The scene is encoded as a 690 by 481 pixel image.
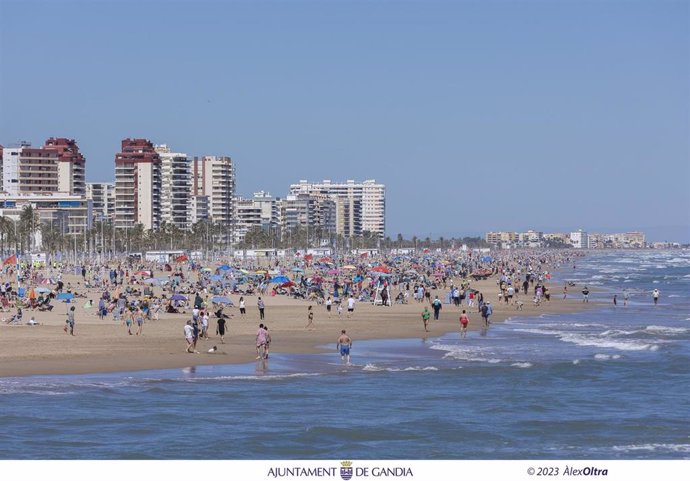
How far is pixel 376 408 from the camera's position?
846 inches

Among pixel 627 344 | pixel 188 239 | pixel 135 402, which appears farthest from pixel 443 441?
pixel 188 239

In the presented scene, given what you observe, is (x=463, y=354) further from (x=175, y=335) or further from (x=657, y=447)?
(x=657, y=447)

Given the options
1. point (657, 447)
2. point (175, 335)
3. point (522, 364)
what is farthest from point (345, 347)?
point (657, 447)

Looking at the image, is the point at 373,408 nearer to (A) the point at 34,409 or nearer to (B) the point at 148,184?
(A) the point at 34,409

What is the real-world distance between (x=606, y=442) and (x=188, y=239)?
13420 centimetres

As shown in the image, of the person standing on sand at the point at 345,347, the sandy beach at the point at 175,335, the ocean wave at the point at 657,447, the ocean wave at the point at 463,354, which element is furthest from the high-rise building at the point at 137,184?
the ocean wave at the point at 657,447

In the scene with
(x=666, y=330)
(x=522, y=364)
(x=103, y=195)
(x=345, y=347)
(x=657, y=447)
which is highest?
(x=103, y=195)

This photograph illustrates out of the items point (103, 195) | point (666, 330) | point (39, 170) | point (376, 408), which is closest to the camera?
point (376, 408)

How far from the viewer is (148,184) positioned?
178 m

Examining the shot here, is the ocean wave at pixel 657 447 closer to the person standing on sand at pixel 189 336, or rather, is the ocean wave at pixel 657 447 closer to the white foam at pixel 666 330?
the person standing on sand at pixel 189 336

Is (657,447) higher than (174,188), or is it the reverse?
(174,188)

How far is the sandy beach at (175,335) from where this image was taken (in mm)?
27250

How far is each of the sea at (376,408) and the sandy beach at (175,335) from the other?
1.47 m

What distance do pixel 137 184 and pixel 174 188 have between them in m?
11.9
